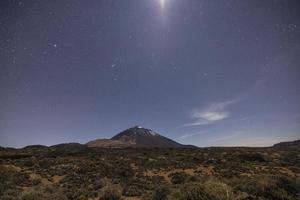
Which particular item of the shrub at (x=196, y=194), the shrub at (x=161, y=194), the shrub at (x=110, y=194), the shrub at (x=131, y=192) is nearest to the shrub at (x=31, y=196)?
the shrub at (x=110, y=194)

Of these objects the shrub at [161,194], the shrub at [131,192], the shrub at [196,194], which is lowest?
the shrub at [131,192]

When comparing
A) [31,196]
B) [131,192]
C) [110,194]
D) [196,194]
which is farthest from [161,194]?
[31,196]

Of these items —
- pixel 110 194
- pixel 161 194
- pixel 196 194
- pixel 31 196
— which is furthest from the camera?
pixel 110 194

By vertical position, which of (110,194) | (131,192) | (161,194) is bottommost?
(131,192)

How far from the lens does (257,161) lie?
96.8ft

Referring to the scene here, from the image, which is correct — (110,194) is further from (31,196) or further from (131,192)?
(31,196)

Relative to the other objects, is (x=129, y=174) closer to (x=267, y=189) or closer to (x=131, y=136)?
(x=267, y=189)

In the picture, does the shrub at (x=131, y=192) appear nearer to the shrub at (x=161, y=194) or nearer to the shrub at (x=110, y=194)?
the shrub at (x=110, y=194)

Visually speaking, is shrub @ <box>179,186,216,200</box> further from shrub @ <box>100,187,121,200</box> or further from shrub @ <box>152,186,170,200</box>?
shrub @ <box>100,187,121,200</box>

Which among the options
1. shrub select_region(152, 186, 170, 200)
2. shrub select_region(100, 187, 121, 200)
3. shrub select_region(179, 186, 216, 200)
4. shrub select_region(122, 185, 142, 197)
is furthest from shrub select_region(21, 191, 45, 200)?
shrub select_region(179, 186, 216, 200)

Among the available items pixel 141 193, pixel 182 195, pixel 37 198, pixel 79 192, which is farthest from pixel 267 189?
pixel 37 198

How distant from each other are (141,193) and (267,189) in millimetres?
6466

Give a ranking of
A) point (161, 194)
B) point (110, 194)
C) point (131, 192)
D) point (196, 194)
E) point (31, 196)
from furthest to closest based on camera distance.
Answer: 1. point (131, 192)
2. point (110, 194)
3. point (161, 194)
4. point (31, 196)
5. point (196, 194)

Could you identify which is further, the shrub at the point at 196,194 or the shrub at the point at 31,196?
the shrub at the point at 31,196
